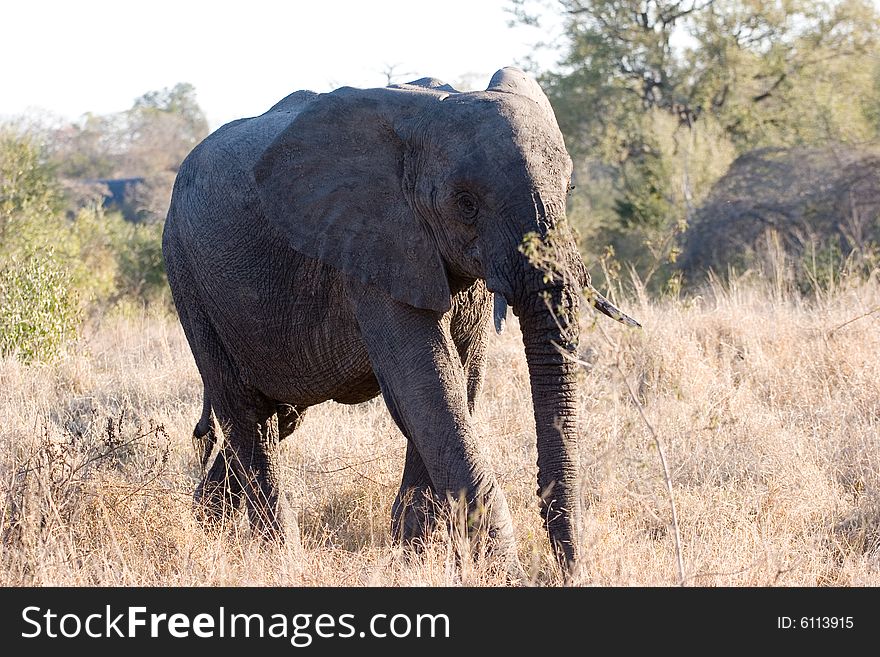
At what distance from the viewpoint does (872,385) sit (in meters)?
7.09

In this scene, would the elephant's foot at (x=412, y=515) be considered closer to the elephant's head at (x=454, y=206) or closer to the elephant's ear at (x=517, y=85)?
the elephant's head at (x=454, y=206)

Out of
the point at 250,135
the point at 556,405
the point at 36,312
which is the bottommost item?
the point at 556,405

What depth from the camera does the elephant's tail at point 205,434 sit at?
6.18 metres

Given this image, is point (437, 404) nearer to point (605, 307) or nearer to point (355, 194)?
point (605, 307)

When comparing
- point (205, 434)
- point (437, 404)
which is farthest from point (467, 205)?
point (205, 434)

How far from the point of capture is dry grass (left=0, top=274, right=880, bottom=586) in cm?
441

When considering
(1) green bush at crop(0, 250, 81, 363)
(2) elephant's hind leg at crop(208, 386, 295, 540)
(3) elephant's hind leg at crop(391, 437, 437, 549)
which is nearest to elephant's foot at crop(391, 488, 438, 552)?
(3) elephant's hind leg at crop(391, 437, 437, 549)

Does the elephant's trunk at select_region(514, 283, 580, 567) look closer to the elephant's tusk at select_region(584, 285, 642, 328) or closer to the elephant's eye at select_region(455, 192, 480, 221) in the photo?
the elephant's tusk at select_region(584, 285, 642, 328)

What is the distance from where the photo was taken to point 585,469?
464 centimetres

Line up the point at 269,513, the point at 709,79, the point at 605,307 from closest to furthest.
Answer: the point at 605,307
the point at 269,513
the point at 709,79

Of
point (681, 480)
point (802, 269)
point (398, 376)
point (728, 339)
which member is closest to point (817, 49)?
point (802, 269)

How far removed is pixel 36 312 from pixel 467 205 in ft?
20.9

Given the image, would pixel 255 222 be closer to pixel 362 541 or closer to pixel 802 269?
pixel 362 541
